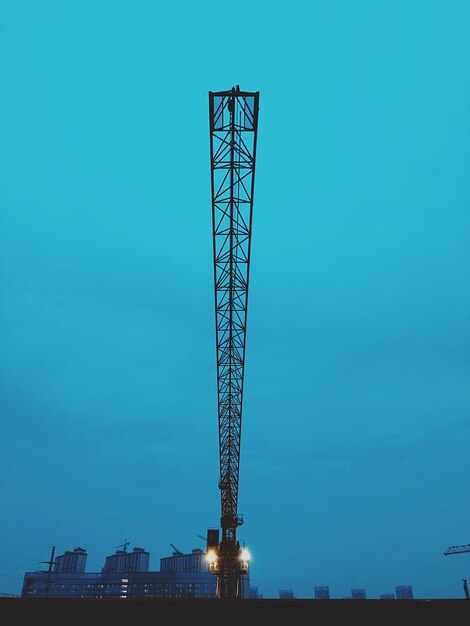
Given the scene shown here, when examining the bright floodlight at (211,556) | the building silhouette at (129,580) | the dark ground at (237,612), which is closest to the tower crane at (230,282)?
the bright floodlight at (211,556)

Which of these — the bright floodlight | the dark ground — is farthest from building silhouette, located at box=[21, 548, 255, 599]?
the dark ground

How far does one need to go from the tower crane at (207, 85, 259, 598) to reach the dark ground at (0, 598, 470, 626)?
14045 mm

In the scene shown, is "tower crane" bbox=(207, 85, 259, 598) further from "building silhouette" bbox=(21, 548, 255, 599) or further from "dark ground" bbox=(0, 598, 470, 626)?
"building silhouette" bbox=(21, 548, 255, 599)

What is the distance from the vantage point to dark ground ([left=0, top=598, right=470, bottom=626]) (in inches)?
Result: 622

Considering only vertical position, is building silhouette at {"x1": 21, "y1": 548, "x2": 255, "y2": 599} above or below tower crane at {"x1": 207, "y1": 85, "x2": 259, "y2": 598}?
below

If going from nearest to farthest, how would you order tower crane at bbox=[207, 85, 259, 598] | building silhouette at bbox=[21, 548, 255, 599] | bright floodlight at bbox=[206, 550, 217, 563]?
1. tower crane at bbox=[207, 85, 259, 598]
2. bright floodlight at bbox=[206, 550, 217, 563]
3. building silhouette at bbox=[21, 548, 255, 599]

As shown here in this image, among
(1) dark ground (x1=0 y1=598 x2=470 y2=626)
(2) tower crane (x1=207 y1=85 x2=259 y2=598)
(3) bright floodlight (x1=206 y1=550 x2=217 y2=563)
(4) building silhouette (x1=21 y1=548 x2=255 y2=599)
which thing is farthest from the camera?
(4) building silhouette (x1=21 y1=548 x2=255 y2=599)

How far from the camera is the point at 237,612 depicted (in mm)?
16641

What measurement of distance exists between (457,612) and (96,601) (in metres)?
13.2

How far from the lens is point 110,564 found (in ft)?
546

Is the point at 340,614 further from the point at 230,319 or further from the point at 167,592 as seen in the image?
the point at 167,592

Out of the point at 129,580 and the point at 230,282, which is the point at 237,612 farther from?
the point at 129,580

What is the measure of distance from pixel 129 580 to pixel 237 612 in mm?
134835

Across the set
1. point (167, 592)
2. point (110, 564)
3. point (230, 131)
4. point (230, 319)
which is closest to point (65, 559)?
point (110, 564)
